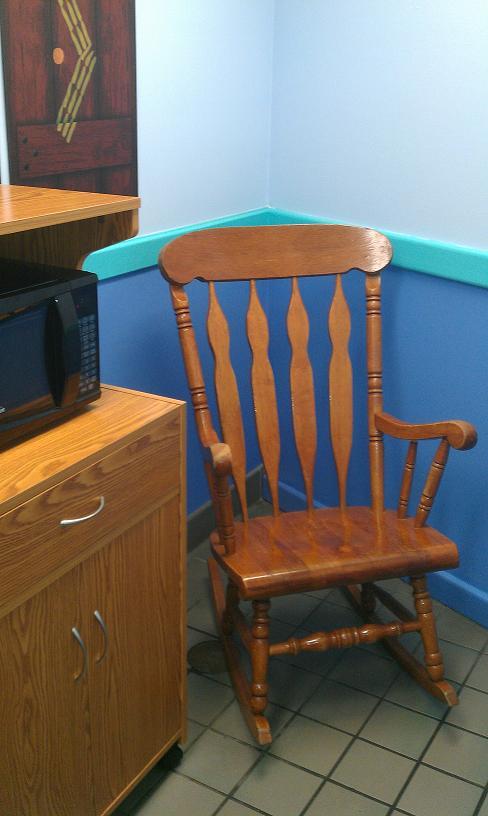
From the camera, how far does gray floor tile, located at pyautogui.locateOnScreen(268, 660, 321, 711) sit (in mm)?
2020

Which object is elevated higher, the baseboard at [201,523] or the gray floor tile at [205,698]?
the baseboard at [201,523]

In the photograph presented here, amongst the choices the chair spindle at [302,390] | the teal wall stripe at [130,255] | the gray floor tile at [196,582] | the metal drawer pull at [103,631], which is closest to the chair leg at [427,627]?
the chair spindle at [302,390]

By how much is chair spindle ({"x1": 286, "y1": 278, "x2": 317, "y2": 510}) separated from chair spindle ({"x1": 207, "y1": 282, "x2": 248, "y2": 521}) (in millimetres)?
162

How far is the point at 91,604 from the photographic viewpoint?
142 cm

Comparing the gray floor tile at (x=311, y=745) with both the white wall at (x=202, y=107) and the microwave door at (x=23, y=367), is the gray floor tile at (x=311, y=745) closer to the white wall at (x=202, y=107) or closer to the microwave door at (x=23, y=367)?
the microwave door at (x=23, y=367)

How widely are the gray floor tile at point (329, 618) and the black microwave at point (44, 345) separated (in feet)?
3.55

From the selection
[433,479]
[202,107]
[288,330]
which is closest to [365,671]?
[433,479]

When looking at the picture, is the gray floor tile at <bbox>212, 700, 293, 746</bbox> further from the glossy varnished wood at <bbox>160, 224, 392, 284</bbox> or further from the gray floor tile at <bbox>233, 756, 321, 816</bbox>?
the glossy varnished wood at <bbox>160, 224, 392, 284</bbox>

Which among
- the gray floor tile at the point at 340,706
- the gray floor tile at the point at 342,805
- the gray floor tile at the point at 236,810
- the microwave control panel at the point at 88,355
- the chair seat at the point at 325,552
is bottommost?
the gray floor tile at the point at 236,810

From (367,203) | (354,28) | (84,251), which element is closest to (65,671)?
(84,251)

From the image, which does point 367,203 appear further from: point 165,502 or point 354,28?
point 165,502

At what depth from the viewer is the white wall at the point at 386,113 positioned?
1984 millimetres

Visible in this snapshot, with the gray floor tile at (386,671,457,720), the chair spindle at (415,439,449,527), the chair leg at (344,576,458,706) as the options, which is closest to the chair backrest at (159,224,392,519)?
the chair spindle at (415,439,449,527)

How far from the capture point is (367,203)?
2271 millimetres
